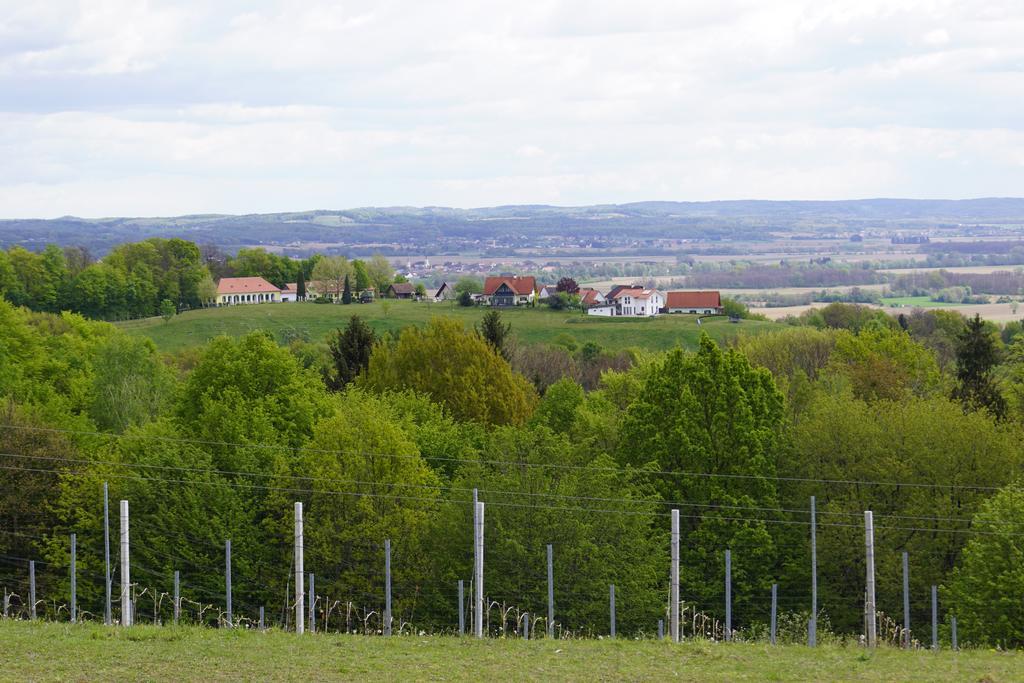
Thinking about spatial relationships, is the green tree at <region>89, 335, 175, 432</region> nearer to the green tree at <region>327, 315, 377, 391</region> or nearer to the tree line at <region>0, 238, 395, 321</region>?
the green tree at <region>327, 315, 377, 391</region>

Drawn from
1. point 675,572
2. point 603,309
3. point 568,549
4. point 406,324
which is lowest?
point 603,309

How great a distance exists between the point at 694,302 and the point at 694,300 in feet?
1.58

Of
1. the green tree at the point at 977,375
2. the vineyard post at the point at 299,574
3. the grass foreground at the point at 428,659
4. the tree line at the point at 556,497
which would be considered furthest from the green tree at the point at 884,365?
the grass foreground at the point at 428,659

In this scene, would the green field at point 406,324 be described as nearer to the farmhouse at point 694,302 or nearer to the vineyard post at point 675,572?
the farmhouse at point 694,302

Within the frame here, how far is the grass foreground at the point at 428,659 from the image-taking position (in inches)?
819

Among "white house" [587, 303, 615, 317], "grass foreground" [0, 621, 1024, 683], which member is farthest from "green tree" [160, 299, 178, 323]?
"grass foreground" [0, 621, 1024, 683]

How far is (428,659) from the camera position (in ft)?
72.8

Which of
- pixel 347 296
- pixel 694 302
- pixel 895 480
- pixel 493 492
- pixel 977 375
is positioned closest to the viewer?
pixel 493 492

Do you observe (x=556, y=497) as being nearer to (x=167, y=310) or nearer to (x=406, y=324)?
(x=406, y=324)

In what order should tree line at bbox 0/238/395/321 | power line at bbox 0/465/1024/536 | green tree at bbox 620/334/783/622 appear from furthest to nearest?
tree line at bbox 0/238/395/321, green tree at bbox 620/334/783/622, power line at bbox 0/465/1024/536

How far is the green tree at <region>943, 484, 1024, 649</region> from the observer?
36175 mm

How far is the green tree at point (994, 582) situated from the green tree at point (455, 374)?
108 feet

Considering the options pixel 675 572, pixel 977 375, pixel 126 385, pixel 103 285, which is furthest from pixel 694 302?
pixel 675 572

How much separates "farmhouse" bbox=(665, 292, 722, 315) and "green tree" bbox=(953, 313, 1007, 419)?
110 meters
